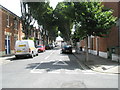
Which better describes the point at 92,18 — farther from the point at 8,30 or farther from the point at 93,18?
the point at 8,30

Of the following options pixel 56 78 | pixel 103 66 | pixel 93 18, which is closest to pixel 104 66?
pixel 103 66

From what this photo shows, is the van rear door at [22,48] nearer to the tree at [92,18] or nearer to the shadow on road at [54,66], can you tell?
the shadow on road at [54,66]

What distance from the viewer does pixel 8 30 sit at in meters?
22.0

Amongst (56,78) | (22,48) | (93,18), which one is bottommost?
(56,78)

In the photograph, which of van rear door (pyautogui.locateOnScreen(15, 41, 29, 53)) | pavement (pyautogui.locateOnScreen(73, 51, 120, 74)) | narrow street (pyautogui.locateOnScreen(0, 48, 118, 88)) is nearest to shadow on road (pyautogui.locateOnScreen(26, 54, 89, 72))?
narrow street (pyautogui.locateOnScreen(0, 48, 118, 88))

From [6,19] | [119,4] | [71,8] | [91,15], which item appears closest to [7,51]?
[6,19]

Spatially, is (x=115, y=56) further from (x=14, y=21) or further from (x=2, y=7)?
(x=14, y=21)

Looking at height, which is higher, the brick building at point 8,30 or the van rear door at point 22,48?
the brick building at point 8,30

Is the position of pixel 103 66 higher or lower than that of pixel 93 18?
lower

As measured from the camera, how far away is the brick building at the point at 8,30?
19830 mm

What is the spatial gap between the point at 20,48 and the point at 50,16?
22.7 meters

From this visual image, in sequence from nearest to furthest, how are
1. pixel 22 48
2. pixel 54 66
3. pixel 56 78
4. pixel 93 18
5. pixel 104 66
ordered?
pixel 56 78, pixel 104 66, pixel 54 66, pixel 93 18, pixel 22 48

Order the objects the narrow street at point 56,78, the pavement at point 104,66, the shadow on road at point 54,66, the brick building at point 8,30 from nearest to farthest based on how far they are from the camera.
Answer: the narrow street at point 56,78, the pavement at point 104,66, the shadow on road at point 54,66, the brick building at point 8,30

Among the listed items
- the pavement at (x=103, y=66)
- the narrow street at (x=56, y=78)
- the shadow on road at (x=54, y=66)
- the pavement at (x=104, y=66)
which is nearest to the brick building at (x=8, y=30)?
the pavement at (x=103, y=66)
